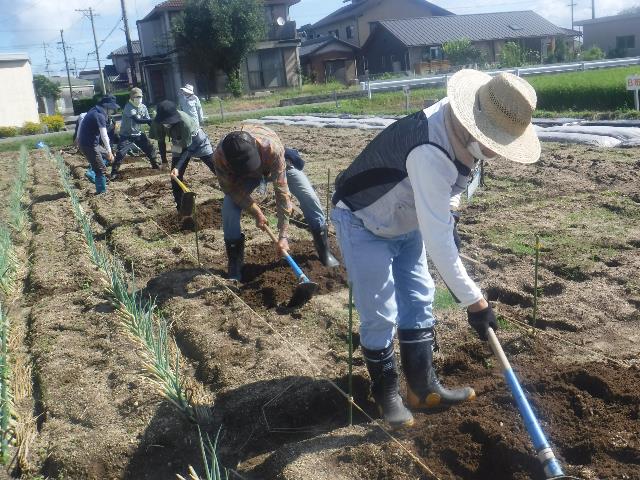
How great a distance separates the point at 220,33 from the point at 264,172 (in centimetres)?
2908

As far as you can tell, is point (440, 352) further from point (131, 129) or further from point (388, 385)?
point (131, 129)

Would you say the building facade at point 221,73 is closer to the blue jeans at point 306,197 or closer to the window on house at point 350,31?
the window on house at point 350,31

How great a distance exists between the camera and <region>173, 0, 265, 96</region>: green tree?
104ft

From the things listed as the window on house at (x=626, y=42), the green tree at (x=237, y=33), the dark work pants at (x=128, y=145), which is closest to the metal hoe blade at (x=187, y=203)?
the dark work pants at (x=128, y=145)

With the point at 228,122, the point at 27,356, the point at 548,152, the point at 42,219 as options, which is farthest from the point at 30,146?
the point at 27,356

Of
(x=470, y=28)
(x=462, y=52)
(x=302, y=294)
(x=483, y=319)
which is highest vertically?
(x=470, y=28)

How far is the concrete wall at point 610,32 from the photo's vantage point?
3988cm

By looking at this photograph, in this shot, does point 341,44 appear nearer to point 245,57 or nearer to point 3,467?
point 245,57

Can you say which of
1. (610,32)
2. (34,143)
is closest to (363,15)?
(610,32)

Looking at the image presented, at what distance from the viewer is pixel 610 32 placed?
41.8 m

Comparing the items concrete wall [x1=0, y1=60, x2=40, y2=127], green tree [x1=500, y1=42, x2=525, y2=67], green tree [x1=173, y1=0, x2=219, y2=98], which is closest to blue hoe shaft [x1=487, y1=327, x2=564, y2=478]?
concrete wall [x1=0, y1=60, x2=40, y2=127]

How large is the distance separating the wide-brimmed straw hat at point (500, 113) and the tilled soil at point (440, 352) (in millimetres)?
1157

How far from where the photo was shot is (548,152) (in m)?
8.95

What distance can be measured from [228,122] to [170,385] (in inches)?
732
